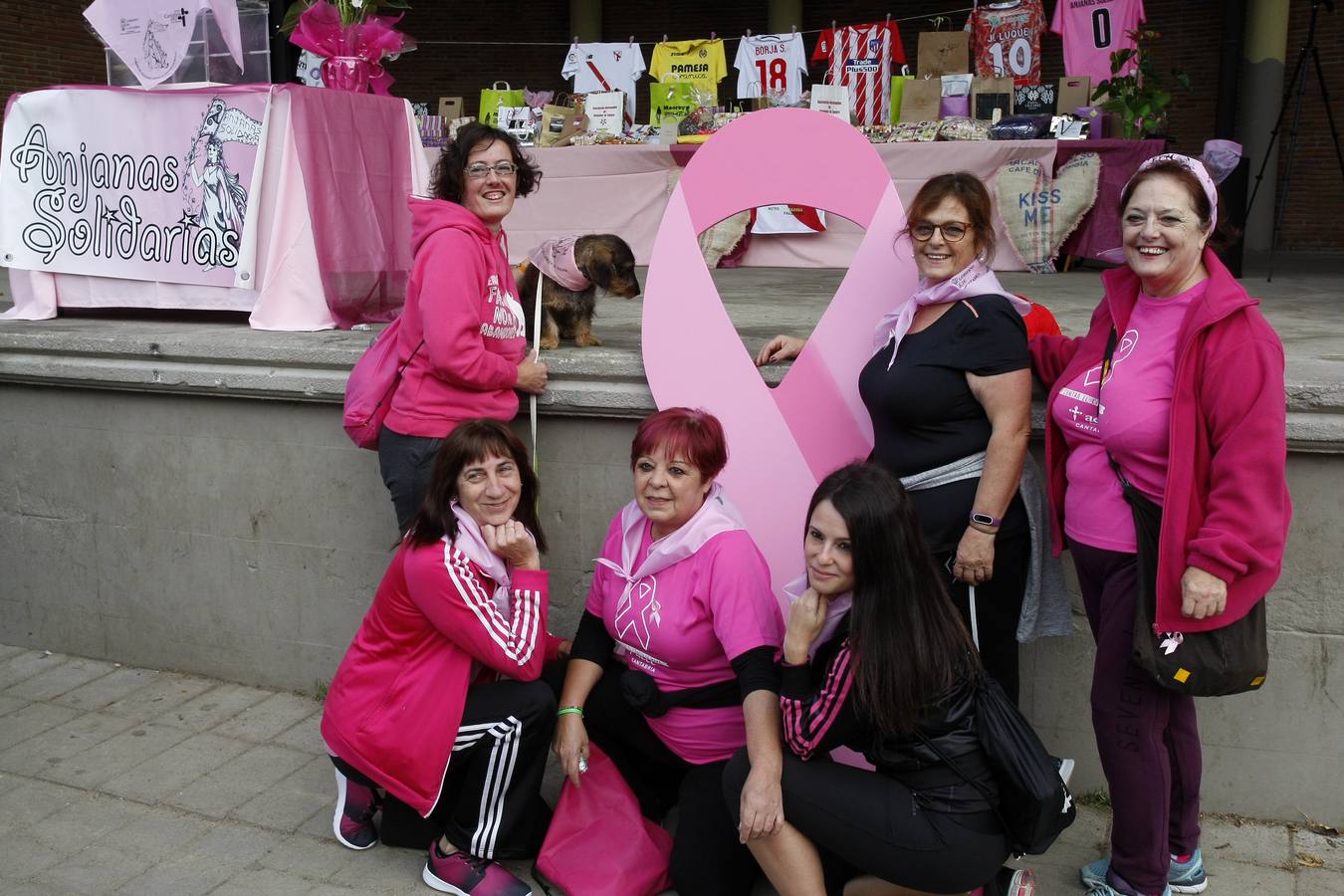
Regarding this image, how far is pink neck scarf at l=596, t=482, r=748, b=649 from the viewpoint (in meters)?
2.87

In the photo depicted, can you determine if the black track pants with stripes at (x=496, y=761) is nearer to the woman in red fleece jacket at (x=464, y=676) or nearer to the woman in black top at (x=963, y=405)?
the woman in red fleece jacket at (x=464, y=676)

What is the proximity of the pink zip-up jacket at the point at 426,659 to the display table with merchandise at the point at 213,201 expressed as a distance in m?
1.97

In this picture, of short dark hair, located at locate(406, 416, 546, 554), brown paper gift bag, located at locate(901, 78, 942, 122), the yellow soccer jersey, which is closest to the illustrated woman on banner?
short dark hair, located at locate(406, 416, 546, 554)

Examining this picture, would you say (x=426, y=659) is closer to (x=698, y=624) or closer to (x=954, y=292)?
(x=698, y=624)

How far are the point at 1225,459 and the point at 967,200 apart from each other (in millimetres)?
826

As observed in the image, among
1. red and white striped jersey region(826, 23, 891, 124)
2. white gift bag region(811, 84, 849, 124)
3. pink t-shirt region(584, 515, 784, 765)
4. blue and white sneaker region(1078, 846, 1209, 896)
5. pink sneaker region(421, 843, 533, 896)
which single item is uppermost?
red and white striped jersey region(826, 23, 891, 124)

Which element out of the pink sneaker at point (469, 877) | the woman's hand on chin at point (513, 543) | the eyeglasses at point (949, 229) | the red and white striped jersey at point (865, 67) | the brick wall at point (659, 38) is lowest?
the pink sneaker at point (469, 877)

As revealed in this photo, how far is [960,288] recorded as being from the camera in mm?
2754

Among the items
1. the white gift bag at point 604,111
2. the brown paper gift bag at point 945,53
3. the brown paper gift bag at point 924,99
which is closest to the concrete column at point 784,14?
the brown paper gift bag at point 945,53

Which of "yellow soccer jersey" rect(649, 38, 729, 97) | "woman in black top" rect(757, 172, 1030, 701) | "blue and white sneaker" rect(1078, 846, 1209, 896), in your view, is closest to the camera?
"woman in black top" rect(757, 172, 1030, 701)

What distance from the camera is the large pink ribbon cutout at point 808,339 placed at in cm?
326

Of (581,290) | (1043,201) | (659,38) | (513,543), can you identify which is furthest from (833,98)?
(659,38)

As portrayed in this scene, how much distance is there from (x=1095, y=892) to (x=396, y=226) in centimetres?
362

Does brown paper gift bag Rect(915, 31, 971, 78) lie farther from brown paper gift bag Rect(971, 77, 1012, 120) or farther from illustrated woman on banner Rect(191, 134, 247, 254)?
illustrated woman on banner Rect(191, 134, 247, 254)
